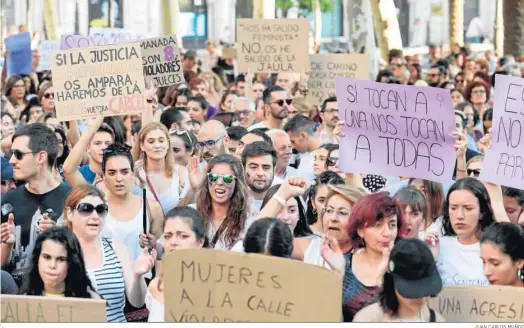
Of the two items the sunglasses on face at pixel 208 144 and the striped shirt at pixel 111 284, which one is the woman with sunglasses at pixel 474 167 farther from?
the striped shirt at pixel 111 284

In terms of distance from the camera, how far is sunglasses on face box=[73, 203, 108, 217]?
22.9ft

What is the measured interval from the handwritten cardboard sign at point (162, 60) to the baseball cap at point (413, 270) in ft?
20.1

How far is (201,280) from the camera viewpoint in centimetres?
529

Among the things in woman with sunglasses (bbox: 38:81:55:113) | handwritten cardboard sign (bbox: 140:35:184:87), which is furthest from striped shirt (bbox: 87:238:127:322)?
woman with sunglasses (bbox: 38:81:55:113)

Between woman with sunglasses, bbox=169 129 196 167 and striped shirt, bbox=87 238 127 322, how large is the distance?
2628mm

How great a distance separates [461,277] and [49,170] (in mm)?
2482

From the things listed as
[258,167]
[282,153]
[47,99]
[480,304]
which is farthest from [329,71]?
[480,304]

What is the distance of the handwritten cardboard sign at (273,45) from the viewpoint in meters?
14.1

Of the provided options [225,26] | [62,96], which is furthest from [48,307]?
[225,26]

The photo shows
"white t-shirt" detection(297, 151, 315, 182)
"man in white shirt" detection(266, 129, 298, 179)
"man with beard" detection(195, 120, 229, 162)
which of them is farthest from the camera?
"man with beard" detection(195, 120, 229, 162)

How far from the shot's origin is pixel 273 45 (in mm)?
14164

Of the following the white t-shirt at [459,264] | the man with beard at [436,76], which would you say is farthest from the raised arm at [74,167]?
the man with beard at [436,76]

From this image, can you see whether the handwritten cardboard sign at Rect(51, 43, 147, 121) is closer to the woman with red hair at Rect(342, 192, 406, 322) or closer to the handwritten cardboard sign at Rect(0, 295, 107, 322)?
the woman with red hair at Rect(342, 192, 406, 322)

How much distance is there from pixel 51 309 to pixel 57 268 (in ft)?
2.14
